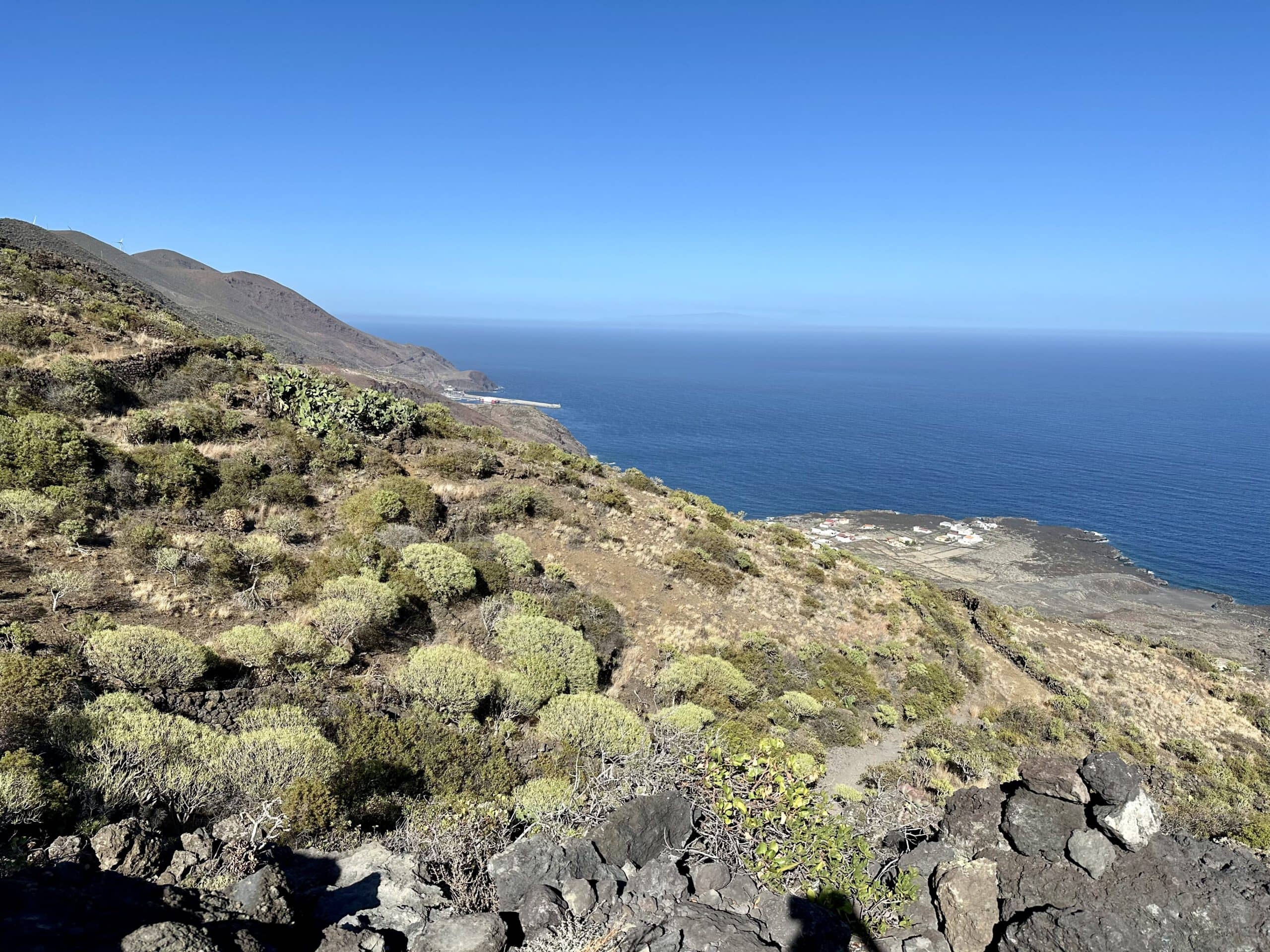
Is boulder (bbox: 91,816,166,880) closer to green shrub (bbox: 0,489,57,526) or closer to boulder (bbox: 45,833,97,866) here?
boulder (bbox: 45,833,97,866)

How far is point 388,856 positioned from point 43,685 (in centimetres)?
496

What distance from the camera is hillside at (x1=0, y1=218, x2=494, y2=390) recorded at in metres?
99.7

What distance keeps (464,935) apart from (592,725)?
4935 mm

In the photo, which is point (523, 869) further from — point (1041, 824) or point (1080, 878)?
point (1080, 878)

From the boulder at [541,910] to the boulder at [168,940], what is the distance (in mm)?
2644

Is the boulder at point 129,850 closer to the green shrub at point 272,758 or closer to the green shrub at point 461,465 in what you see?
the green shrub at point 272,758

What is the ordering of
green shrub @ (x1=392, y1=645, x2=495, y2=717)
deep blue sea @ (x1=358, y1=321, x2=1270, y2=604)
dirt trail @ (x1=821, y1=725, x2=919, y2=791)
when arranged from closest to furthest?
green shrub @ (x1=392, y1=645, x2=495, y2=717), dirt trail @ (x1=821, y1=725, x2=919, y2=791), deep blue sea @ (x1=358, y1=321, x2=1270, y2=604)

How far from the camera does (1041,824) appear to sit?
7.05 meters

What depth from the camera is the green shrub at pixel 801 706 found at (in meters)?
15.6

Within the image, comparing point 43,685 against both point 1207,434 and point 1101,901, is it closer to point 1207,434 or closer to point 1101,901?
point 1101,901

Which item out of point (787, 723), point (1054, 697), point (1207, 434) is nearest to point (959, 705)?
point (1054, 697)

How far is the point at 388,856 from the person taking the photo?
276 inches

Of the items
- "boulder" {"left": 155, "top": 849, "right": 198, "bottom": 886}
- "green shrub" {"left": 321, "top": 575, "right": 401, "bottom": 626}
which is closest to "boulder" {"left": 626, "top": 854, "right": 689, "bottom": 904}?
"boulder" {"left": 155, "top": 849, "right": 198, "bottom": 886}

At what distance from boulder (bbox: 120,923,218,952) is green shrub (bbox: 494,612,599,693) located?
25.6ft
